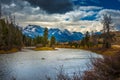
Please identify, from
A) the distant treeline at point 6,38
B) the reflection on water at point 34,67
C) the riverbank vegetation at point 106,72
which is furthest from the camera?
the distant treeline at point 6,38

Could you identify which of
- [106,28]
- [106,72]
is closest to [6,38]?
[106,28]

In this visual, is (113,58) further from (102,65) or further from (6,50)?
(6,50)

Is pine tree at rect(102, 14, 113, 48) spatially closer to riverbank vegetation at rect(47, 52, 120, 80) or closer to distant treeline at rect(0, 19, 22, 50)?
distant treeline at rect(0, 19, 22, 50)

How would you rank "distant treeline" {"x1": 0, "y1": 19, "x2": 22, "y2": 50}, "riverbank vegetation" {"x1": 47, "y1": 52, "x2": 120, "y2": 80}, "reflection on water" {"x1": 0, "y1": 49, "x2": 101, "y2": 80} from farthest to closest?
"distant treeline" {"x1": 0, "y1": 19, "x2": 22, "y2": 50} → "reflection on water" {"x1": 0, "y1": 49, "x2": 101, "y2": 80} → "riverbank vegetation" {"x1": 47, "y1": 52, "x2": 120, "y2": 80}

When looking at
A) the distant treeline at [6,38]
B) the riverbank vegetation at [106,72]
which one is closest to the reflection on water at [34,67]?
the riverbank vegetation at [106,72]

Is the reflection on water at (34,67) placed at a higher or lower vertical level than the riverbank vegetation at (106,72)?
lower

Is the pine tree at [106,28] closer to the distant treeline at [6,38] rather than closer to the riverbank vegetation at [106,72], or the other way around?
the distant treeline at [6,38]

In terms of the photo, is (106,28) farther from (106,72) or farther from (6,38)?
(106,72)

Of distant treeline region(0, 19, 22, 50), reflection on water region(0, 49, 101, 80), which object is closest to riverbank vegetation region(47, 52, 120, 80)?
reflection on water region(0, 49, 101, 80)

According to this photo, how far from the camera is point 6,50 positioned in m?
106

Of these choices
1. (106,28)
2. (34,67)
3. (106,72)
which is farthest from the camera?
(106,28)

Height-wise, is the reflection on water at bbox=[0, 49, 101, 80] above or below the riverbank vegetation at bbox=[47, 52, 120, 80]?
below

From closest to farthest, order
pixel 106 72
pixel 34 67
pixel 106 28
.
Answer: pixel 106 72, pixel 34 67, pixel 106 28

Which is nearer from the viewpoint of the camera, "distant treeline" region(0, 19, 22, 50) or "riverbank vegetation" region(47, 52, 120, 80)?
"riverbank vegetation" region(47, 52, 120, 80)
